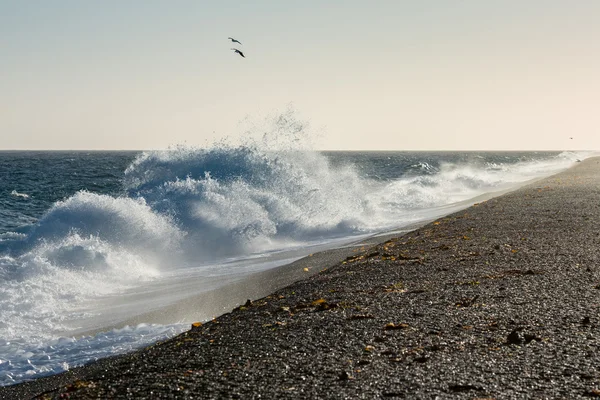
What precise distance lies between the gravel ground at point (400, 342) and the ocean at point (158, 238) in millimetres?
1838

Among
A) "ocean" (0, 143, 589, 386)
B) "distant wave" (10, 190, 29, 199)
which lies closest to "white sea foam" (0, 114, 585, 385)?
"ocean" (0, 143, 589, 386)

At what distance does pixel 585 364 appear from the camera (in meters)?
3.76

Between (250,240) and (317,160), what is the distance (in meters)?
12.3

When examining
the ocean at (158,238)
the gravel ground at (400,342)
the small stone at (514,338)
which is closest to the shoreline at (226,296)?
the ocean at (158,238)

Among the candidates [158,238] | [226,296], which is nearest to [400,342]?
[226,296]

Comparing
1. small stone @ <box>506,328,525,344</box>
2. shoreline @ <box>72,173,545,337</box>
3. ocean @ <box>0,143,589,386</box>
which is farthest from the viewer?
shoreline @ <box>72,173,545,337</box>

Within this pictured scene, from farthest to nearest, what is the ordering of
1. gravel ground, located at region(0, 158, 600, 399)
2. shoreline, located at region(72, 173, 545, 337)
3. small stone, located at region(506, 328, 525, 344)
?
shoreline, located at region(72, 173, 545, 337)
small stone, located at region(506, 328, 525, 344)
gravel ground, located at region(0, 158, 600, 399)

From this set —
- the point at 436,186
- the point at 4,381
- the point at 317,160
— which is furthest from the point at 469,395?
the point at 436,186

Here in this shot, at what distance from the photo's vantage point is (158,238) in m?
14.2

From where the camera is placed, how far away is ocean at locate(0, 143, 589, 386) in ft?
25.0

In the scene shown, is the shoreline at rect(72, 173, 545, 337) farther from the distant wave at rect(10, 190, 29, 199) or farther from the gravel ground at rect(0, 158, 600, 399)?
the distant wave at rect(10, 190, 29, 199)

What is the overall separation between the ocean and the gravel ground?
6.03 ft

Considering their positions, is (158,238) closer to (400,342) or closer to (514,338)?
(400,342)

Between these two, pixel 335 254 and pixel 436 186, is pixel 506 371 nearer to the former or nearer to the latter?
pixel 335 254
